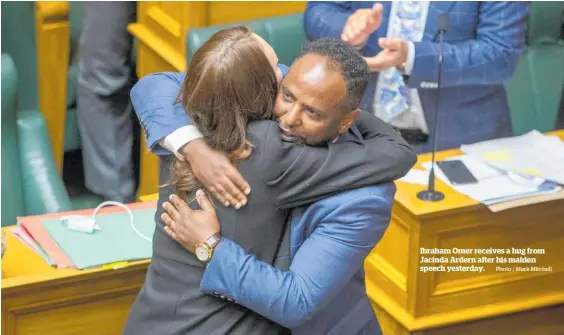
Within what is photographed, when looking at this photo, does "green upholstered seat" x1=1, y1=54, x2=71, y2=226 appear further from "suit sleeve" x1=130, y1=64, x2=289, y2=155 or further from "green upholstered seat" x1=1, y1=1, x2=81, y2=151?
"suit sleeve" x1=130, y1=64, x2=289, y2=155

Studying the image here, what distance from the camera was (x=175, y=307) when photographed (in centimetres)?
214

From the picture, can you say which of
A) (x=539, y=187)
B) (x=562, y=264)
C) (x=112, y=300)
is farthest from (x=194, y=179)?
(x=562, y=264)

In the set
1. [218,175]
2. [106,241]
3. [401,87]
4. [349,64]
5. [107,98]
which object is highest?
[349,64]

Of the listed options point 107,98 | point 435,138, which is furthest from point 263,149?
point 107,98

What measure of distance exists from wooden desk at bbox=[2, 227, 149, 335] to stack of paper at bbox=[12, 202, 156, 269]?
0.08 feet

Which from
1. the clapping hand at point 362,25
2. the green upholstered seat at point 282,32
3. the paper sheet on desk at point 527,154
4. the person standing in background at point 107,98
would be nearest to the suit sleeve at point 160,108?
the clapping hand at point 362,25

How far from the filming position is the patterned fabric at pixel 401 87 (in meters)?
3.30

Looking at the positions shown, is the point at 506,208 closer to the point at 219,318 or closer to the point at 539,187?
the point at 539,187

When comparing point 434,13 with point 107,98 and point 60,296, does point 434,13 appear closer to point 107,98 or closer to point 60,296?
point 60,296

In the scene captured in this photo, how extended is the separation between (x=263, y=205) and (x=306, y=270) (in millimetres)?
146

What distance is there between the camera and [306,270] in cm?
200

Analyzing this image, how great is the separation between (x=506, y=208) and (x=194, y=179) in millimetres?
1323

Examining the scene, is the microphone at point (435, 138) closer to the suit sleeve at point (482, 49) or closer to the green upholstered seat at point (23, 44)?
the suit sleeve at point (482, 49)

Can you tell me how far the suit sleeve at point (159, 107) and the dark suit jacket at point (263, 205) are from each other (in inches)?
2.8
